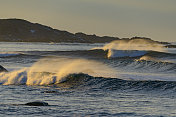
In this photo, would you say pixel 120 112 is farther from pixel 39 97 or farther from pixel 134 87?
pixel 134 87

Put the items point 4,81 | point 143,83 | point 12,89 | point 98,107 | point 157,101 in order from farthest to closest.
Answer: point 4,81, point 143,83, point 12,89, point 157,101, point 98,107

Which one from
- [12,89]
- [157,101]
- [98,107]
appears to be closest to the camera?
[98,107]

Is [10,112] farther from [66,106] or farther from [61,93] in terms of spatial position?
[61,93]

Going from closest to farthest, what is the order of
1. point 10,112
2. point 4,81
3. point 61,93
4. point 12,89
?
point 10,112 → point 61,93 → point 12,89 → point 4,81

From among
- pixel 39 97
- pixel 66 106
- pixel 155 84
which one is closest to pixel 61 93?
pixel 39 97

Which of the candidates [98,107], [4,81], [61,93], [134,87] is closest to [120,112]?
[98,107]

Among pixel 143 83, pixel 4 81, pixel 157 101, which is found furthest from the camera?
pixel 4 81

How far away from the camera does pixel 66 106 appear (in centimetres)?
1584

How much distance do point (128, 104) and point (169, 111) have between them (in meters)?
1.87

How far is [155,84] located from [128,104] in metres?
6.12

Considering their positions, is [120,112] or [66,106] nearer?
[120,112]

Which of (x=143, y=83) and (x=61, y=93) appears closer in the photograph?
(x=61, y=93)

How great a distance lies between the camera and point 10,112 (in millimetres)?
14547

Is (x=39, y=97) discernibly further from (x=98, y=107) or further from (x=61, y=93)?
(x=98, y=107)
